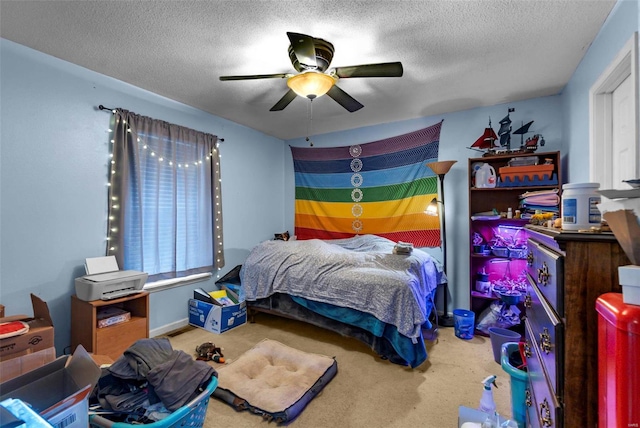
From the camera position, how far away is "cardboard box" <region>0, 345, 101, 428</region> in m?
0.95

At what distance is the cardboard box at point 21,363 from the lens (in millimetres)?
1376

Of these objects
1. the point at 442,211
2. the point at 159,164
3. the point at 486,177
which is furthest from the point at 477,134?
the point at 159,164

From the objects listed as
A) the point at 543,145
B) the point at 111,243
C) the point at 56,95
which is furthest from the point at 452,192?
the point at 56,95

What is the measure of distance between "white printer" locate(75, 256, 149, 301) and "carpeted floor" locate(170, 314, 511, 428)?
769 mm

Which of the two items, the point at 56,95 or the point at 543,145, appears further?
the point at 543,145

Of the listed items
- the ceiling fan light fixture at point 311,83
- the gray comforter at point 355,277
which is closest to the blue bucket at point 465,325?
the gray comforter at point 355,277

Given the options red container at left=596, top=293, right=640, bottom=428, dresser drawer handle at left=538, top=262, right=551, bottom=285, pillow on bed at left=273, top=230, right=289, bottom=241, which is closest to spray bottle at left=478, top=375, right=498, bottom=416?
dresser drawer handle at left=538, top=262, right=551, bottom=285

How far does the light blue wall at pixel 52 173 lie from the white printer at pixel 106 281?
155mm

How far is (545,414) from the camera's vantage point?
37.0 inches

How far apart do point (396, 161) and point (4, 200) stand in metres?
3.79

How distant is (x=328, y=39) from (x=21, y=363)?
2690mm

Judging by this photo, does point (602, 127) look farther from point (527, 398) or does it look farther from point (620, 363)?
point (620, 363)

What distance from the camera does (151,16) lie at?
1777 millimetres

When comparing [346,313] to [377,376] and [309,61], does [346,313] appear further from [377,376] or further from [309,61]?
[309,61]
